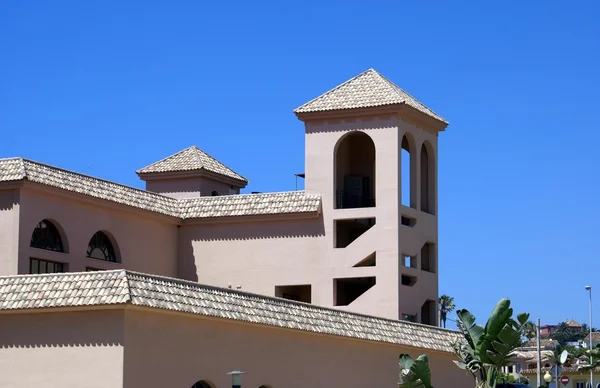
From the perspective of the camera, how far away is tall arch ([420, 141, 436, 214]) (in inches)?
1816

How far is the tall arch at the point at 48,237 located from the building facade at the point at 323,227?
1.66 metres

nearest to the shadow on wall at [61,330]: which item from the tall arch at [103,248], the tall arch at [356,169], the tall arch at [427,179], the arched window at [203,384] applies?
the arched window at [203,384]

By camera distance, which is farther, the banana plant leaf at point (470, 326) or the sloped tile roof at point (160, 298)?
the banana plant leaf at point (470, 326)

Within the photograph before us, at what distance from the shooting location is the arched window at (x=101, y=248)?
39625 mm

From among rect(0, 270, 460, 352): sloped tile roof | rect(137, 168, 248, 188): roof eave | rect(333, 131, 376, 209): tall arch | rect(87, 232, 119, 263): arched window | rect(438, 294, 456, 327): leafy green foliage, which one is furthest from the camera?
rect(438, 294, 456, 327): leafy green foliage

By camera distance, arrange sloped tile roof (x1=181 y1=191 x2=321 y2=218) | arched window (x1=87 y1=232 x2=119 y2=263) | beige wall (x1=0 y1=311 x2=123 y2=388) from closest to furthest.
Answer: beige wall (x1=0 y1=311 x2=123 y2=388)
arched window (x1=87 y1=232 x2=119 y2=263)
sloped tile roof (x1=181 y1=191 x2=321 y2=218)

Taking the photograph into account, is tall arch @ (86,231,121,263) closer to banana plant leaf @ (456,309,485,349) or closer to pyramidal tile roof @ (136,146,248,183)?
pyramidal tile roof @ (136,146,248,183)

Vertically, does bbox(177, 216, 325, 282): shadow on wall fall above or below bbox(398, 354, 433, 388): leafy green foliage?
above

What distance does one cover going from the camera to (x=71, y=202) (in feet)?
125

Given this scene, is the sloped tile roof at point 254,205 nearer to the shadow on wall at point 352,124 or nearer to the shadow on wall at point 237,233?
the shadow on wall at point 237,233

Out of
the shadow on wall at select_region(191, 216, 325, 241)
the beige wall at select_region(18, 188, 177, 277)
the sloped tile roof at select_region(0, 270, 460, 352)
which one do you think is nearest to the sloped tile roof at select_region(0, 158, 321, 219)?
the beige wall at select_region(18, 188, 177, 277)

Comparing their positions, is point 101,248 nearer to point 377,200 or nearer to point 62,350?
point 377,200

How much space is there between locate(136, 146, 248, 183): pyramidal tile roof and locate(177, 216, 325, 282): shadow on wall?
519 centimetres

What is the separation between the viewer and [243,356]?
30.0 metres
